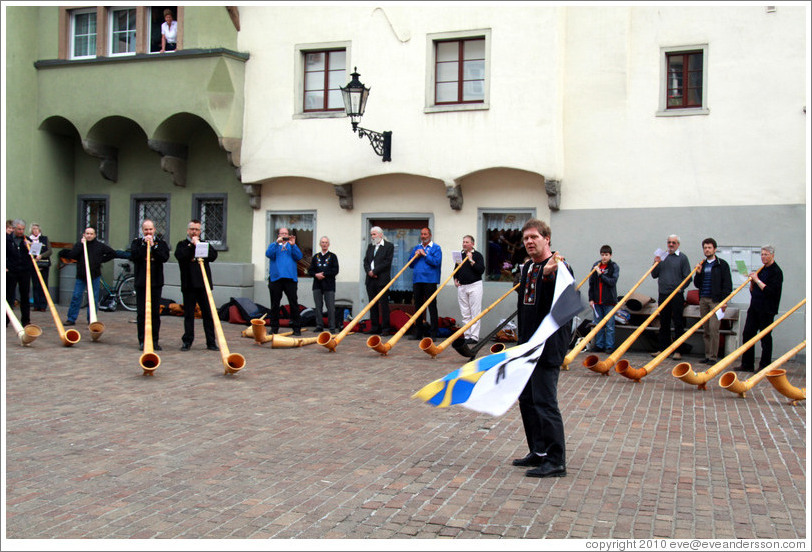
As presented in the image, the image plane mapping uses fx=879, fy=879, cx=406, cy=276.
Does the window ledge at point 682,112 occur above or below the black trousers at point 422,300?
above

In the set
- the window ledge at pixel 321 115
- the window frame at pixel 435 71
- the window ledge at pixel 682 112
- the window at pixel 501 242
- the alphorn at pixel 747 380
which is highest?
the window frame at pixel 435 71

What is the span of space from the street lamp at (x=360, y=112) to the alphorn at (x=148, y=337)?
522 centimetres

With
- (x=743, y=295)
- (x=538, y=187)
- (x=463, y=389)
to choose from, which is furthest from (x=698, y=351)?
(x=463, y=389)

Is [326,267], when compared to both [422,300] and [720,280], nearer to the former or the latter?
[422,300]

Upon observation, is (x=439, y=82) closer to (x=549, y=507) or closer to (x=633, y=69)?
(x=633, y=69)

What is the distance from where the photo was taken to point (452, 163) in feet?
56.7

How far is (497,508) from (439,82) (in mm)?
13115

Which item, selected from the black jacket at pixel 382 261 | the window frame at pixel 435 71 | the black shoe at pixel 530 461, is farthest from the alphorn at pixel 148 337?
Answer: the window frame at pixel 435 71

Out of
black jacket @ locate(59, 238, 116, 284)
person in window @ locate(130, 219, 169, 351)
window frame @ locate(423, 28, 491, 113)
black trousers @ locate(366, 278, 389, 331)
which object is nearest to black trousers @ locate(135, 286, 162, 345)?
person in window @ locate(130, 219, 169, 351)

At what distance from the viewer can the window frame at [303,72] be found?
18.4 m

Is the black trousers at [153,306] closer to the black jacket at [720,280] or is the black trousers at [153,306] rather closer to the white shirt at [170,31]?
the white shirt at [170,31]

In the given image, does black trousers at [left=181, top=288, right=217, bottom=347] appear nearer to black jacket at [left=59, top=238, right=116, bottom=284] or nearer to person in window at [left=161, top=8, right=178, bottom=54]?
black jacket at [left=59, top=238, right=116, bottom=284]

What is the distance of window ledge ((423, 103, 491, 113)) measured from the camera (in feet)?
56.0

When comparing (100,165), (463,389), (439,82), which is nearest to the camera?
(463,389)
